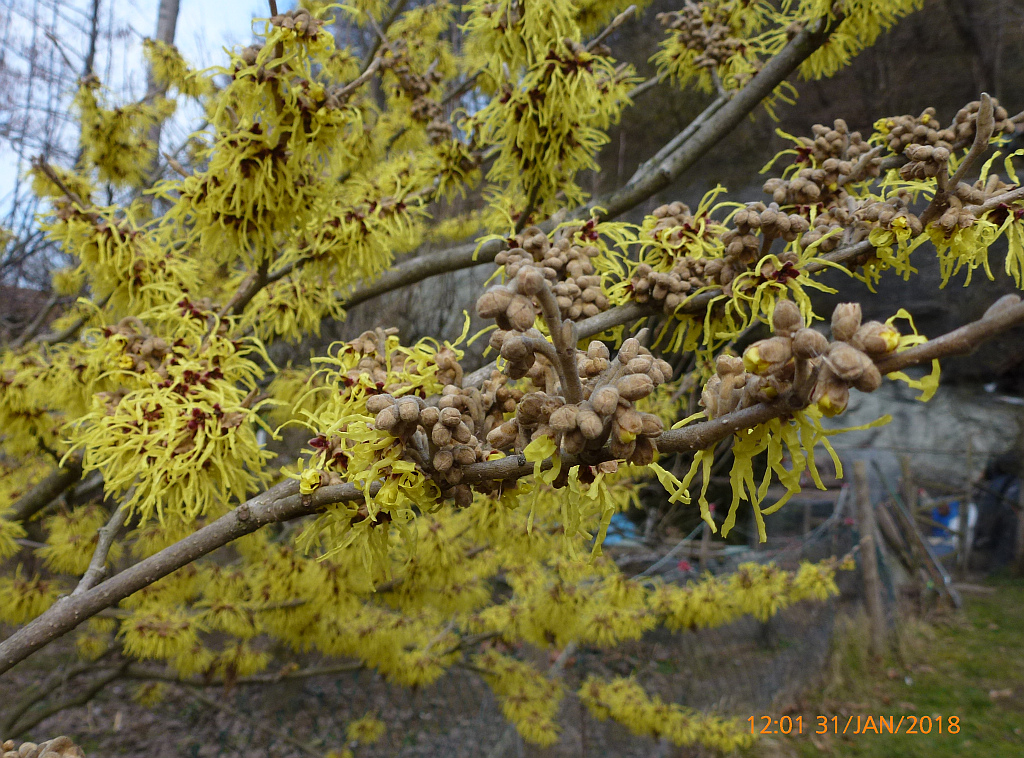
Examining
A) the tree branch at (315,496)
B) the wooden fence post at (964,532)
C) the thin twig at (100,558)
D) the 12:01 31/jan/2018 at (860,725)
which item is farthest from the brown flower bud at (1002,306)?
the wooden fence post at (964,532)

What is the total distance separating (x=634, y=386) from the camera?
0.58m

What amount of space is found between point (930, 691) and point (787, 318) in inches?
214

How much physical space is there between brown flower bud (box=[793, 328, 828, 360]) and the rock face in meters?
8.25

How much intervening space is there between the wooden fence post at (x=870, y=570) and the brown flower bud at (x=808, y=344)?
223 inches

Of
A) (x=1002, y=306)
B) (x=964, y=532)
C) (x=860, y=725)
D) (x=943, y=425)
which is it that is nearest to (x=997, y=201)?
(x=1002, y=306)

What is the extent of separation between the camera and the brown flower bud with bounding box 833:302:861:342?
0.52 m

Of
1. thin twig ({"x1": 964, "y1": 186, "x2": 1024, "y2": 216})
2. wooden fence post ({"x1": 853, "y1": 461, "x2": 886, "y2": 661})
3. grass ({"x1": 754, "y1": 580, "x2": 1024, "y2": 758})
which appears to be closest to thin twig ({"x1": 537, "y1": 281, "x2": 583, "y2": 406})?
thin twig ({"x1": 964, "y1": 186, "x2": 1024, "y2": 216})

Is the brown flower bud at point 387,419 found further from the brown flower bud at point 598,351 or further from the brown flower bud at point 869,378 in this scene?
the brown flower bud at point 869,378

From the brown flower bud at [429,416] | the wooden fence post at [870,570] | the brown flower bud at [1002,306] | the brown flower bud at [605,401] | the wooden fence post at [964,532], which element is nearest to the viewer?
the brown flower bud at [1002,306]

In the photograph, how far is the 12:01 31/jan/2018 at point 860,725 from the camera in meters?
3.83

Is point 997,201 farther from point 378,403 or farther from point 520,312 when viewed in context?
point 378,403

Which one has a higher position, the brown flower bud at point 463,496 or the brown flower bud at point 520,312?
the brown flower bud at point 520,312

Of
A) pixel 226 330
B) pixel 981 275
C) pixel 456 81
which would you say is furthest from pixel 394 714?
pixel 981 275

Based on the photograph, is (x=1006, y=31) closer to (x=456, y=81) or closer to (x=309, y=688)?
(x=456, y=81)
